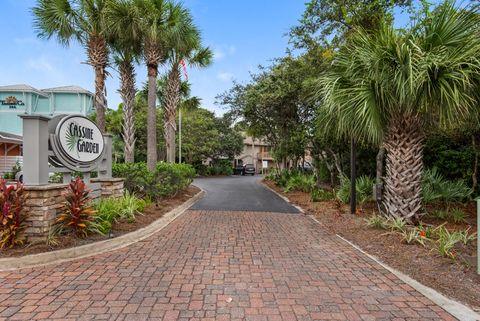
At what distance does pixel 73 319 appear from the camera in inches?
109

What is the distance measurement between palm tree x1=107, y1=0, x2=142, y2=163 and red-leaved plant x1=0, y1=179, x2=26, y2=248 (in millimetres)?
6562

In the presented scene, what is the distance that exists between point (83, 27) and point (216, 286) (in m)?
10.6

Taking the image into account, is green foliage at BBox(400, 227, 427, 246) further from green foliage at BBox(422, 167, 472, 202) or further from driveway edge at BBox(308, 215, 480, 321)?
green foliage at BBox(422, 167, 472, 202)

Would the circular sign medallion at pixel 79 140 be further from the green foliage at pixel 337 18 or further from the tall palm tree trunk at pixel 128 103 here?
the green foliage at pixel 337 18

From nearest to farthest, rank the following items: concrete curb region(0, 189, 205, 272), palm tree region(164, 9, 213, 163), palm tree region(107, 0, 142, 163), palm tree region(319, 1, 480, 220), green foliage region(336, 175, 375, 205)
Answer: concrete curb region(0, 189, 205, 272) < palm tree region(319, 1, 480, 220) < green foliage region(336, 175, 375, 205) < palm tree region(107, 0, 142, 163) < palm tree region(164, 9, 213, 163)

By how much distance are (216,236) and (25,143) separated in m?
3.97

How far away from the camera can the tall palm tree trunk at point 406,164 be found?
6.12 m

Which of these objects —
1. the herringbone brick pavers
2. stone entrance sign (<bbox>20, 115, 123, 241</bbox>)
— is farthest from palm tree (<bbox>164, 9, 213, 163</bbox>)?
the herringbone brick pavers

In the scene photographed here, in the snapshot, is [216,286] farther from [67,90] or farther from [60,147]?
[67,90]

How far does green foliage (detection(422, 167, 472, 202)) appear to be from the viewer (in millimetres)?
8112

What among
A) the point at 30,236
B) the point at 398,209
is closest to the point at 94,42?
the point at 30,236

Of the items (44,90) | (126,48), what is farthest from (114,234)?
(44,90)

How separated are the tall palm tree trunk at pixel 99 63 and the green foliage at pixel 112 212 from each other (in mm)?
4373

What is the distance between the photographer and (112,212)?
241 inches
